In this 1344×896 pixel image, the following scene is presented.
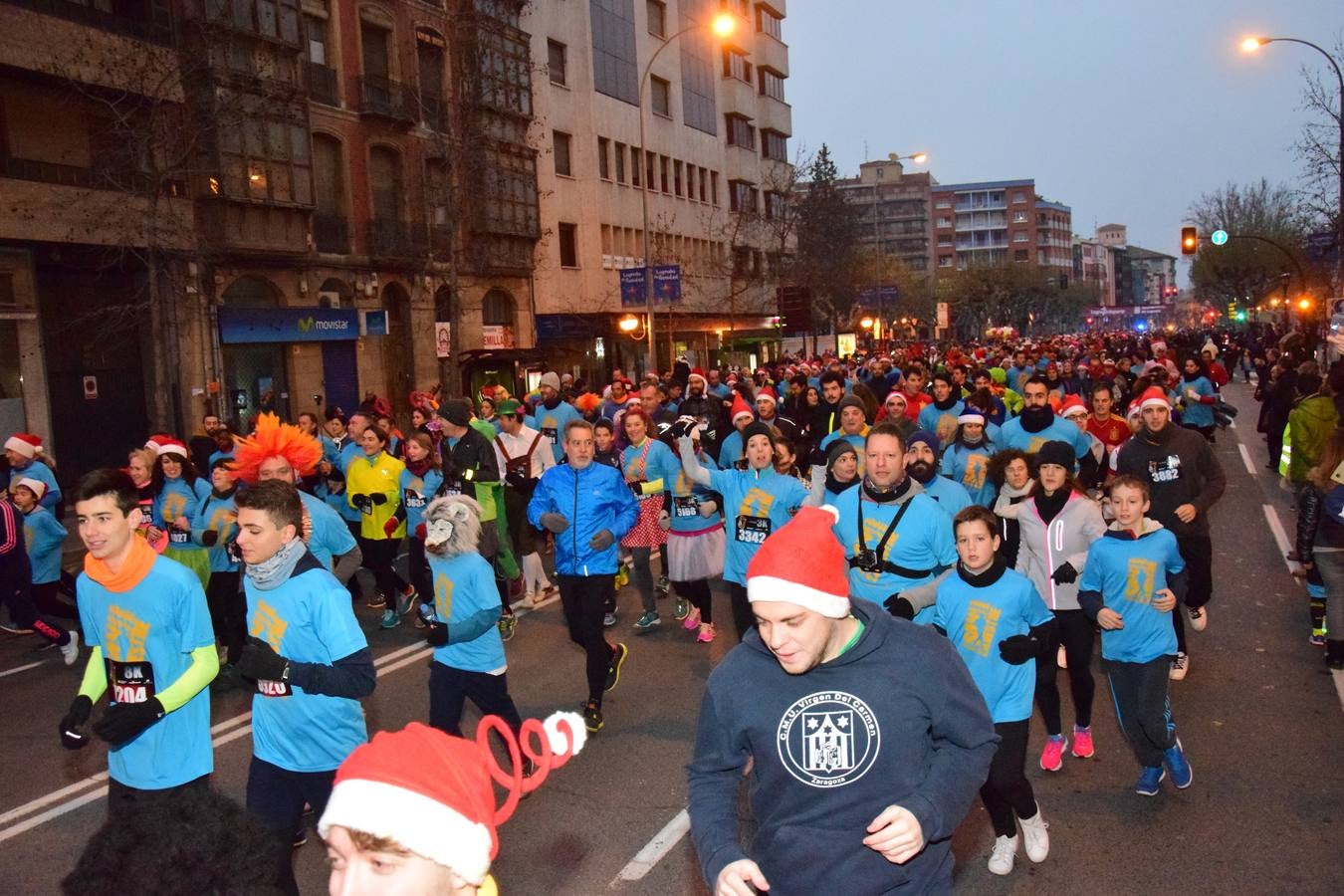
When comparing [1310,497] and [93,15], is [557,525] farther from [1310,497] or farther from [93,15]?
[93,15]

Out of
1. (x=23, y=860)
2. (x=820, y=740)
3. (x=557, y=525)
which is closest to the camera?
(x=820, y=740)

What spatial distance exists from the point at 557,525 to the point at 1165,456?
4548 millimetres

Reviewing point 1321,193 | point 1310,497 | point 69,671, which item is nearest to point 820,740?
point 1310,497

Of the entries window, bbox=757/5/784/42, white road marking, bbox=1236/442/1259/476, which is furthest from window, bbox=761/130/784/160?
white road marking, bbox=1236/442/1259/476

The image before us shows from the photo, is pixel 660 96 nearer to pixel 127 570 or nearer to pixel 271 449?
pixel 271 449

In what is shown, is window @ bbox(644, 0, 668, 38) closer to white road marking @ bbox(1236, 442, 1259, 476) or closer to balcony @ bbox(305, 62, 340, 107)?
balcony @ bbox(305, 62, 340, 107)

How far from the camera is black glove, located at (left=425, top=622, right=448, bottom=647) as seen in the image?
549 cm

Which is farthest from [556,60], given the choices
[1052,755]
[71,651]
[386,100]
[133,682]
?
[133,682]

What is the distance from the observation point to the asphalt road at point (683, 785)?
523 centimetres

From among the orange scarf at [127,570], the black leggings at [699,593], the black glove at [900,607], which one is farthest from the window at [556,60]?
the orange scarf at [127,570]

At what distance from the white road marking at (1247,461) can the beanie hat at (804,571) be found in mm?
17688

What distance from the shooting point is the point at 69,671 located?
9641 mm

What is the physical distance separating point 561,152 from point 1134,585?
119 ft

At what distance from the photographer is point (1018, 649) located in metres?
4.93
